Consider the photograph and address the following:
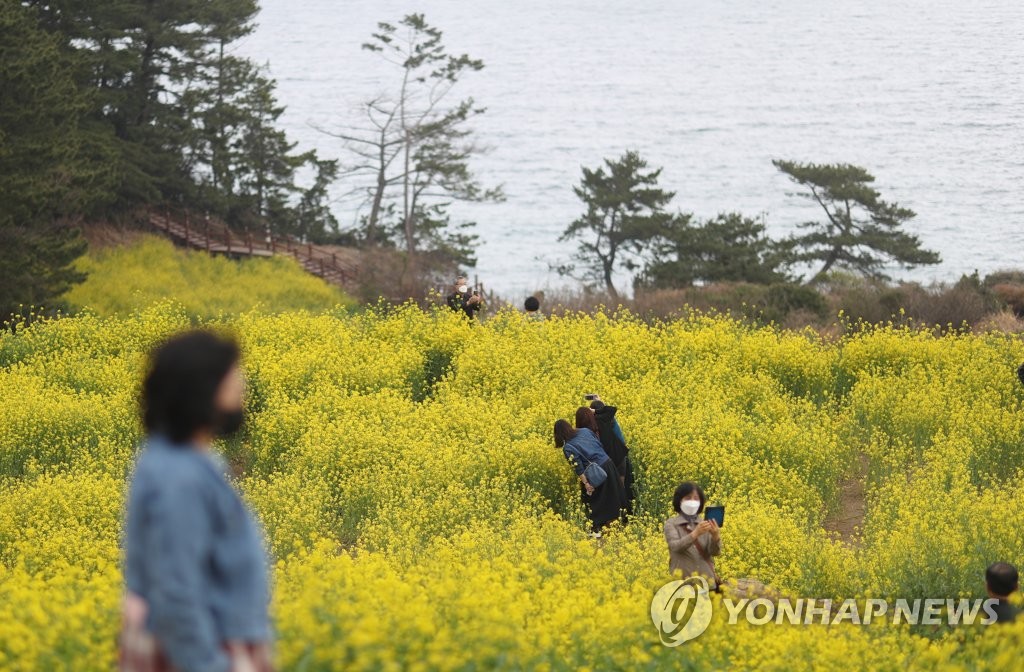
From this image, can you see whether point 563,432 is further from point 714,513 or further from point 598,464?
point 714,513

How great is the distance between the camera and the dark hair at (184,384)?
12.8 ft

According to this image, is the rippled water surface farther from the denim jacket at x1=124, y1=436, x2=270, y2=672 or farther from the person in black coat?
the denim jacket at x1=124, y1=436, x2=270, y2=672

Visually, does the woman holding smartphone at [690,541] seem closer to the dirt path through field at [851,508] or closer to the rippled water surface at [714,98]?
the dirt path through field at [851,508]

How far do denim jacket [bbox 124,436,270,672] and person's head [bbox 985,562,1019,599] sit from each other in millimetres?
5248

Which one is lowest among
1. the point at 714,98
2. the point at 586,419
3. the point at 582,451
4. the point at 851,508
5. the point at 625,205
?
the point at 851,508

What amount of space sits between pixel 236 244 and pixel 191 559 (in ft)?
116

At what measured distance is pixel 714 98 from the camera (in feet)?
306

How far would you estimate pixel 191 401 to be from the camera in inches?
156

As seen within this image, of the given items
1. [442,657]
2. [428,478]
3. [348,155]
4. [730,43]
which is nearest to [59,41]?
[428,478]

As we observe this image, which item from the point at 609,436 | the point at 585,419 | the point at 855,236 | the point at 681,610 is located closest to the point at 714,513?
the point at 681,610

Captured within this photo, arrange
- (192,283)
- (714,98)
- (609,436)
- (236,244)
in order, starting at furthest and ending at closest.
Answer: (714,98)
(236,244)
(192,283)
(609,436)

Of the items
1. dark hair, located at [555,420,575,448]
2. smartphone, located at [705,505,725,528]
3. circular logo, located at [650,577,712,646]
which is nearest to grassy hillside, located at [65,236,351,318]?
dark hair, located at [555,420,575,448]

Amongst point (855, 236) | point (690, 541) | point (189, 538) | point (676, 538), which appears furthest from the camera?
point (855, 236)

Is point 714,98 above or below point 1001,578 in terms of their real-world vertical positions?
above
